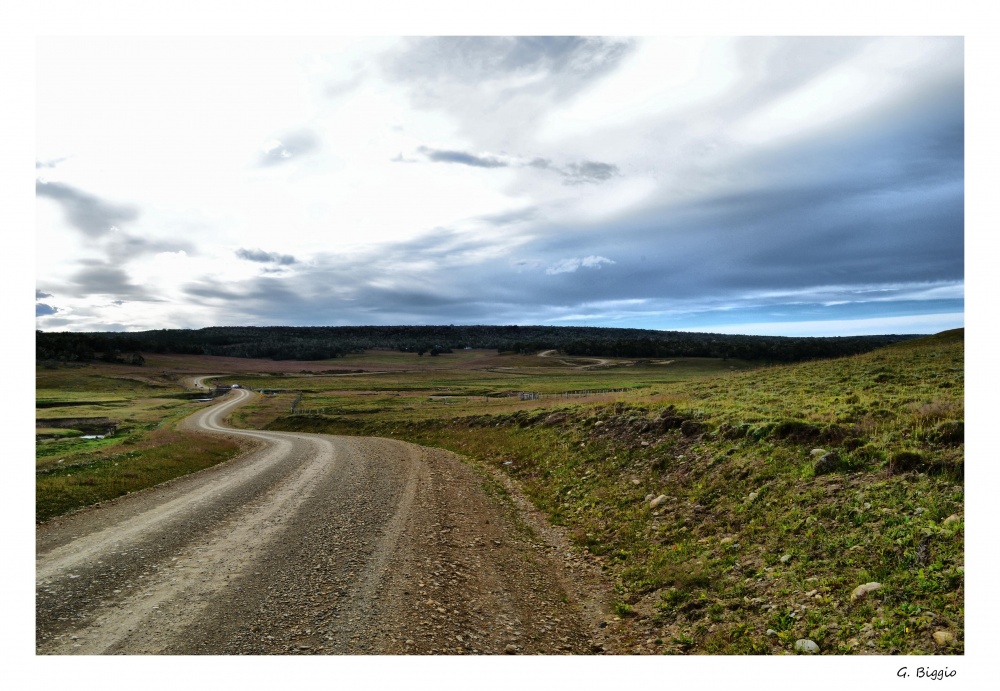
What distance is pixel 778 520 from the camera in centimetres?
946

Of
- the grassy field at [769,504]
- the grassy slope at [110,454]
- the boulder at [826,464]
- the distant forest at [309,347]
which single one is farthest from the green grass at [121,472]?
the distant forest at [309,347]

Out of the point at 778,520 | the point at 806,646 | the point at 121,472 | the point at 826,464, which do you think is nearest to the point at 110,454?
the point at 121,472

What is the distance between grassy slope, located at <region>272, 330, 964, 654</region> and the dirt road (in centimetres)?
139

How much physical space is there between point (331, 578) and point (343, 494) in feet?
25.6

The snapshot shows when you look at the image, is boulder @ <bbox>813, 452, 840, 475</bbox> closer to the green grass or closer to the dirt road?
the dirt road

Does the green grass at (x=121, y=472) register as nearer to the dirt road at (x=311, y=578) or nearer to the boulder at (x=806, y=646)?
the dirt road at (x=311, y=578)

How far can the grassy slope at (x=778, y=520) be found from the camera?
6594 millimetres

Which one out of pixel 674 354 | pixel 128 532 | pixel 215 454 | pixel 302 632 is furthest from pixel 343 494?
pixel 674 354

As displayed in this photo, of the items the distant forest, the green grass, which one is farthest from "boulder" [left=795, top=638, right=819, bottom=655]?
the distant forest

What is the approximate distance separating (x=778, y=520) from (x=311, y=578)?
9.07 metres

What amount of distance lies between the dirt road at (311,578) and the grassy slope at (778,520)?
1.39 meters

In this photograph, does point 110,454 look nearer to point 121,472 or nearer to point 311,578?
point 121,472

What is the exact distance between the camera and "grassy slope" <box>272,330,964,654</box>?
260 inches
